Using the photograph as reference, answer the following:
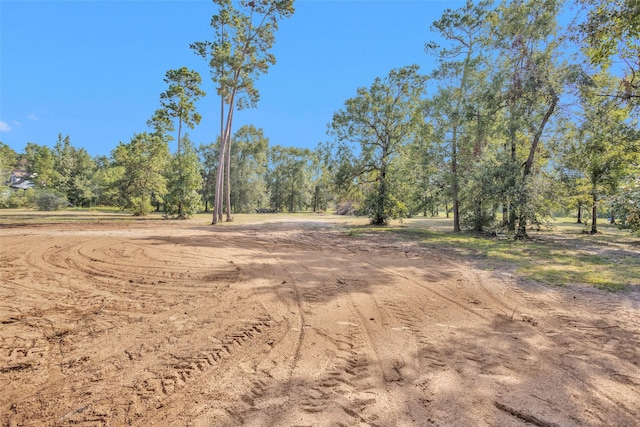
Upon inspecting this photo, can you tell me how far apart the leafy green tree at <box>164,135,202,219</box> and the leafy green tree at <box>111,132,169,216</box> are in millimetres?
903

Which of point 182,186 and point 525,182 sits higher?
point 182,186

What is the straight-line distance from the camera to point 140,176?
75.8 ft

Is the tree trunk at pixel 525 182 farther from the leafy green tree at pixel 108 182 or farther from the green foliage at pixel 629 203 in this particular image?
the leafy green tree at pixel 108 182

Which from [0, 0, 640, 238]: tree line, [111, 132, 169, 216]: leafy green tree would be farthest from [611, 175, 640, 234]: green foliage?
[111, 132, 169, 216]: leafy green tree

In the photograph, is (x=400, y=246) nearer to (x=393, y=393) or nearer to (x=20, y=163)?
(x=393, y=393)

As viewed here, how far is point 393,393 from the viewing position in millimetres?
2422

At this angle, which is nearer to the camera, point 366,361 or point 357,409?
point 357,409

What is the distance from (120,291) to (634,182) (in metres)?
9.33

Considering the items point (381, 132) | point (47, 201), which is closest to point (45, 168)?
point (47, 201)

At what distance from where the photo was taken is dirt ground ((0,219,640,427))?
2.21m

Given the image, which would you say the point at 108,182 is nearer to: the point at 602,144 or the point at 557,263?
the point at 557,263

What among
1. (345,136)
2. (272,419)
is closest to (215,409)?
(272,419)

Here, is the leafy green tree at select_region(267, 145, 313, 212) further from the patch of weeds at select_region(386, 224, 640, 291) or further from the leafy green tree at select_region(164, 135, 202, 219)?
the patch of weeds at select_region(386, 224, 640, 291)

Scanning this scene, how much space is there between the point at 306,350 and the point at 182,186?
2343 centimetres
